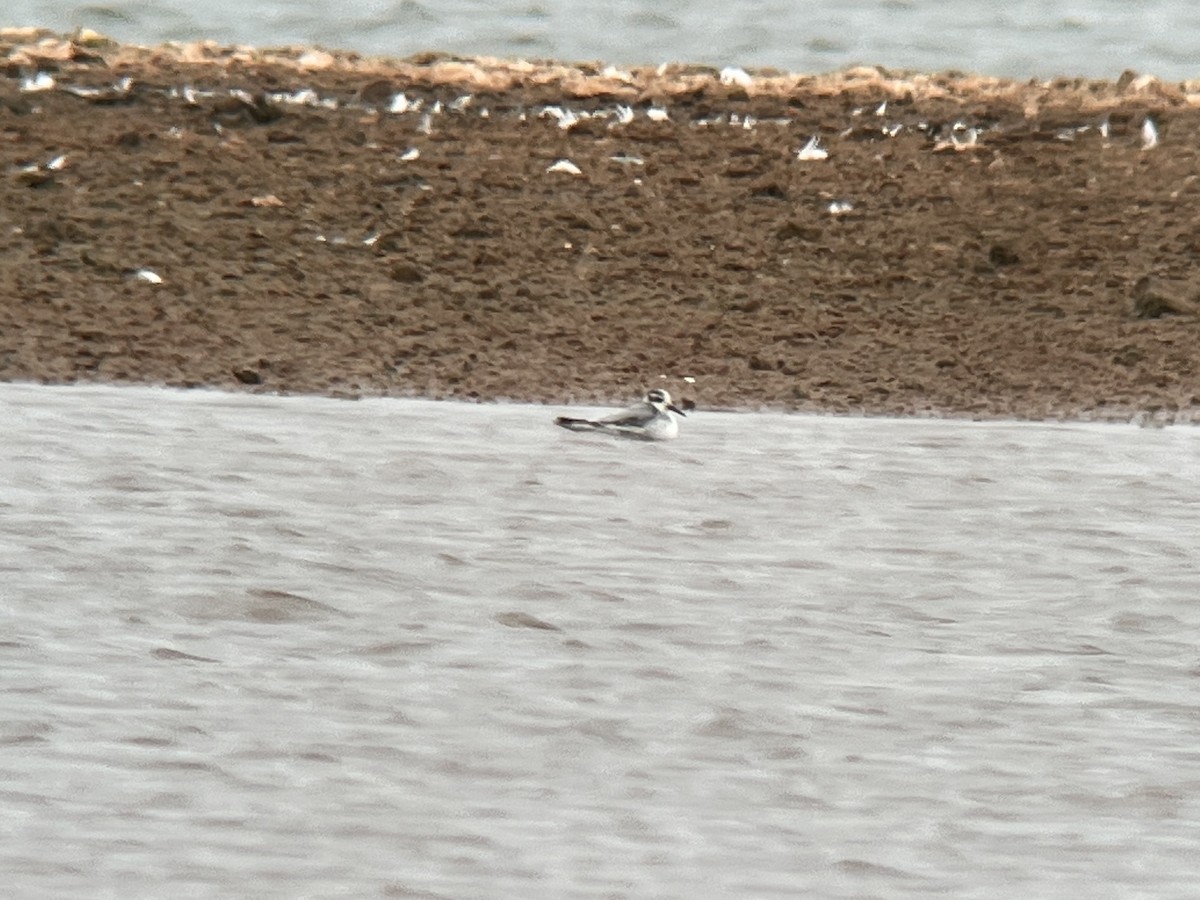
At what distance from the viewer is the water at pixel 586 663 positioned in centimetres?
480

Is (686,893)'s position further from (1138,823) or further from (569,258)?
(569,258)

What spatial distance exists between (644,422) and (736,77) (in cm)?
500

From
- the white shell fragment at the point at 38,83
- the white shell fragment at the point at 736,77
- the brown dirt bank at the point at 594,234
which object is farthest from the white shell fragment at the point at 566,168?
the white shell fragment at the point at 38,83

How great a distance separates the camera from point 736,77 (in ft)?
A: 46.1

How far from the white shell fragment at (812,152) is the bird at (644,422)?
3.58 metres

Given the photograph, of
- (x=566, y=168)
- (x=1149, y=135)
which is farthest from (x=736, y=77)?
(x=1149, y=135)

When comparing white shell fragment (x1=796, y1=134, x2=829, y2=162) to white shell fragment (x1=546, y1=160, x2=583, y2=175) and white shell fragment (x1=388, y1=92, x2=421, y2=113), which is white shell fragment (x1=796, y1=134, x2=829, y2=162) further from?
white shell fragment (x1=388, y1=92, x2=421, y2=113)

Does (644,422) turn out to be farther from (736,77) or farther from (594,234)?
(736,77)

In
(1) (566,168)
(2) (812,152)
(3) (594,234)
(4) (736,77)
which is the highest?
(4) (736,77)

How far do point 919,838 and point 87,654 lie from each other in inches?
82.1

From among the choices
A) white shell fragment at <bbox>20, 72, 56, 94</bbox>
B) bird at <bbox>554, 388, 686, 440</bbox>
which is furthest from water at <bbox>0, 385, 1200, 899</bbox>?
white shell fragment at <bbox>20, 72, 56, 94</bbox>

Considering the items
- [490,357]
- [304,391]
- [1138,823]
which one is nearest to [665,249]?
[490,357]

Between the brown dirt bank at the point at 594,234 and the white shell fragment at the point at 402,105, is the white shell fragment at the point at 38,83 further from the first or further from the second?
the white shell fragment at the point at 402,105

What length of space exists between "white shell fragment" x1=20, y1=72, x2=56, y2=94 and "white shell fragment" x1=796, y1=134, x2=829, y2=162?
11.9 ft
